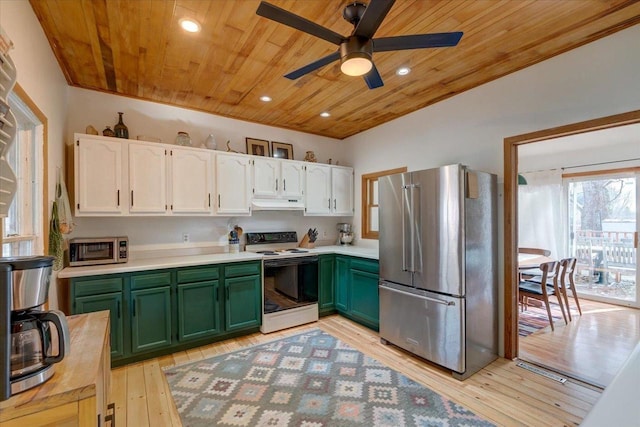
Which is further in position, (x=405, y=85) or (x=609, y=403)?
(x=405, y=85)

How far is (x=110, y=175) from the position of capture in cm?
283

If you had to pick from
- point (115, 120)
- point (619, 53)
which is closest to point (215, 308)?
point (115, 120)

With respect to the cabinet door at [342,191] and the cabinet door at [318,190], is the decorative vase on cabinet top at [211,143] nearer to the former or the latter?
the cabinet door at [318,190]

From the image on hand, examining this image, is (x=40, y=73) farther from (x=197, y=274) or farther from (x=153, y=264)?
(x=197, y=274)

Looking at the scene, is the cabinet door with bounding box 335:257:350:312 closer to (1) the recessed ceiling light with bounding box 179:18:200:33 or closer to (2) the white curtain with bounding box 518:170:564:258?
(1) the recessed ceiling light with bounding box 179:18:200:33

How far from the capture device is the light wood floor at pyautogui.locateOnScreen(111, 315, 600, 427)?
2016mm

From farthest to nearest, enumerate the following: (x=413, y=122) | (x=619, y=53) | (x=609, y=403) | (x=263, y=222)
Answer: (x=263, y=222) → (x=413, y=122) → (x=619, y=53) → (x=609, y=403)

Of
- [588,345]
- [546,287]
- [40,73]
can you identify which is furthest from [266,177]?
[588,345]

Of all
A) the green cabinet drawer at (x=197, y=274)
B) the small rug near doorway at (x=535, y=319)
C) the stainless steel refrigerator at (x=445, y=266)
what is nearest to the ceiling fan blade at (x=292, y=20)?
the stainless steel refrigerator at (x=445, y=266)

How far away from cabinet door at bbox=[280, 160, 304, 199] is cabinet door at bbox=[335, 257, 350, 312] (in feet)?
3.64

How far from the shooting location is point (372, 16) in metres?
1.48

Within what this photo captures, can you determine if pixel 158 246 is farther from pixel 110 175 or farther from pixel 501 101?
pixel 501 101

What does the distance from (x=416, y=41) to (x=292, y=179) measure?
264 centimetres

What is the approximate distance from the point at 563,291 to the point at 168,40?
5.28 metres
